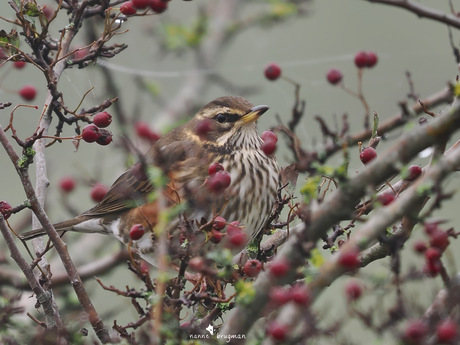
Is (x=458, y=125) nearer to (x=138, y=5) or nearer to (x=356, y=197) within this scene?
(x=356, y=197)

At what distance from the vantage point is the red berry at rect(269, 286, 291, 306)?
1.94 metres

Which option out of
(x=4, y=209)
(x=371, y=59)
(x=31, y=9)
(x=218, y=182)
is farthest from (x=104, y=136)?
(x=371, y=59)

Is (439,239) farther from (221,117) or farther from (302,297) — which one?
(221,117)

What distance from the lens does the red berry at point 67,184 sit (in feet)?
13.1

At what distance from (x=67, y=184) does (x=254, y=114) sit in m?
1.09

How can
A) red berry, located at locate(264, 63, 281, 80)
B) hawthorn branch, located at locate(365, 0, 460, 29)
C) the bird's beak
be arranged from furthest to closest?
the bird's beak → red berry, located at locate(264, 63, 281, 80) → hawthorn branch, located at locate(365, 0, 460, 29)

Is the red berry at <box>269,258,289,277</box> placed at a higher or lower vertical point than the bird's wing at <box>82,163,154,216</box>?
lower

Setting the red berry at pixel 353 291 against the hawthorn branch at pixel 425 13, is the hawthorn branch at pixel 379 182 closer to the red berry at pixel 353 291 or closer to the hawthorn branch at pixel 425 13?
the red berry at pixel 353 291

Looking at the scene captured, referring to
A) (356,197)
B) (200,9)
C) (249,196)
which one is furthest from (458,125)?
(200,9)

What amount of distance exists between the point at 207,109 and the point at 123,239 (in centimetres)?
90

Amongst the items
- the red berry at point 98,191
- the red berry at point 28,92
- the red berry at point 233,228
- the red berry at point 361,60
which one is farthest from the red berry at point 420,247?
the red berry at point 28,92

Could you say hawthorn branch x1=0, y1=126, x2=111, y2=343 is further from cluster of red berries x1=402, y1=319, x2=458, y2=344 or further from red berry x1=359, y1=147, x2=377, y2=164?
cluster of red berries x1=402, y1=319, x2=458, y2=344

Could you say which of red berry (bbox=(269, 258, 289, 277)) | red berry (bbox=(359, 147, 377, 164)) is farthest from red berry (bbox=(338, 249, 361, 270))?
red berry (bbox=(359, 147, 377, 164))

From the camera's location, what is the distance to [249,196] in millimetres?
4121
